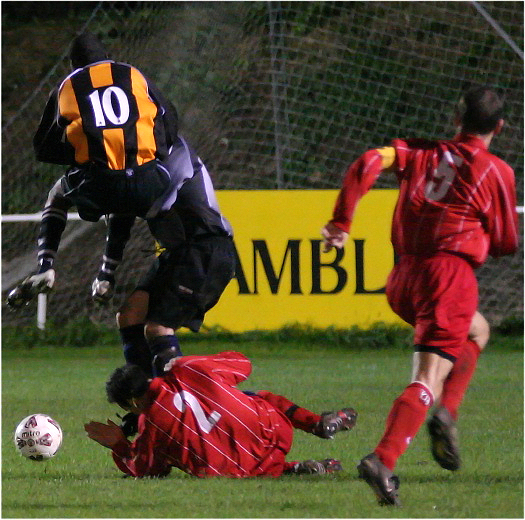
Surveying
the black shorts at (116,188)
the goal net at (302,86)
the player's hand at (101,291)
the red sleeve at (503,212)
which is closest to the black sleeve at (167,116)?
the black shorts at (116,188)

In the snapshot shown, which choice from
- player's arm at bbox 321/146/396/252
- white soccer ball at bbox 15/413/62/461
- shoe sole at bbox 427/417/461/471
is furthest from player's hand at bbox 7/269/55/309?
shoe sole at bbox 427/417/461/471

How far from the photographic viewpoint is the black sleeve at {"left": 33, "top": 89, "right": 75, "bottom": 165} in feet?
17.9

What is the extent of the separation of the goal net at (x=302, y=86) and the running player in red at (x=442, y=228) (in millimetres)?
7419

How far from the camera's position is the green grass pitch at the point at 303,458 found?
439 cm

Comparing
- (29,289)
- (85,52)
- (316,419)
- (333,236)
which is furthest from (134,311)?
(333,236)

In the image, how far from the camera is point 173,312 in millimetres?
5633

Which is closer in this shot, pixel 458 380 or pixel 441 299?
pixel 441 299

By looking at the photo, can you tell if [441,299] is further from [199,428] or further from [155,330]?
[155,330]

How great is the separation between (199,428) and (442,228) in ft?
4.05

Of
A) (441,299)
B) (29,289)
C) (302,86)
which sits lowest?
(302,86)

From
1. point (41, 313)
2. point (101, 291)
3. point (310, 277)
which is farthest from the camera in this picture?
point (41, 313)

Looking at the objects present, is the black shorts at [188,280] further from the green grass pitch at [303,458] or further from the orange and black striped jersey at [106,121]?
the green grass pitch at [303,458]

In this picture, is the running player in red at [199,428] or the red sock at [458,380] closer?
the running player in red at [199,428]

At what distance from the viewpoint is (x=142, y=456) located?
5.03m
